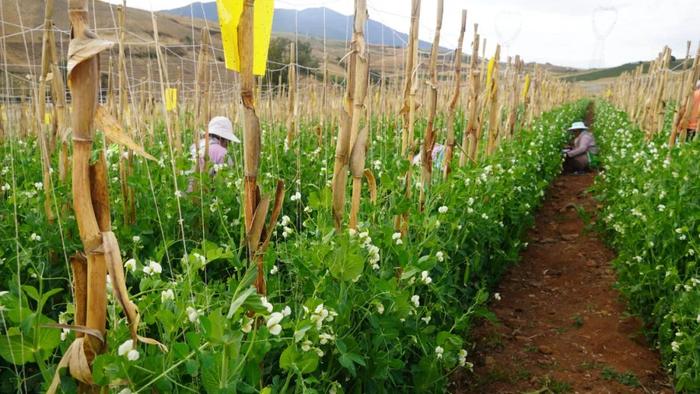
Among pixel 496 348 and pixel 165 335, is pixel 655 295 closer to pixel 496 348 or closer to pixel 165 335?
pixel 496 348

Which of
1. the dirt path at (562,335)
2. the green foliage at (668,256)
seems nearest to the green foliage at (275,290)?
the dirt path at (562,335)

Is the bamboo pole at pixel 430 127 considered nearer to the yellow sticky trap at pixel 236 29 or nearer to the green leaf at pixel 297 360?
the yellow sticky trap at pixel 236 29

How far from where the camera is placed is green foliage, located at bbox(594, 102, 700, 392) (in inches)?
105

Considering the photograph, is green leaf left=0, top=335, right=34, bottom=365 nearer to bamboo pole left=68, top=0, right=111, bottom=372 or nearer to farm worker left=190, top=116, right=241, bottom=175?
bamboo pole left=68, top=0, right=111, bottom=372

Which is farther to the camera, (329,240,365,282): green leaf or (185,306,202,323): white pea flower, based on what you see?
(329,240,365,282): green leaf

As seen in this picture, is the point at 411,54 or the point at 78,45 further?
the point at 411,54

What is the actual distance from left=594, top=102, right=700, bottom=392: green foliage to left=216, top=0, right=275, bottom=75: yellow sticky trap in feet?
7.51

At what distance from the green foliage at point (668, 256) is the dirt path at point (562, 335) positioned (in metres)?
0.18

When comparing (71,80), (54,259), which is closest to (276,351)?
(71,80)

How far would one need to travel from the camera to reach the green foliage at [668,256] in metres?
2.66

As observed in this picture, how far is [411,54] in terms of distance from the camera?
2.77 meters

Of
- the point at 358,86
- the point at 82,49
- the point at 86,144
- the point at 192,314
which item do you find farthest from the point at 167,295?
the point at 358,86

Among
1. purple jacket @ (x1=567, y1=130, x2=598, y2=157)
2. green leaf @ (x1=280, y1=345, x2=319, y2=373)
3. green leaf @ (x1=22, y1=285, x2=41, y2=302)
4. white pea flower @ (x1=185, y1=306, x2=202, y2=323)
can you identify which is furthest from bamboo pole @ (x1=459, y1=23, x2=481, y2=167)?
purple jacket @ (x1=567, y1=130, x2=598, y2=157)

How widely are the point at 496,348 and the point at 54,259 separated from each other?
2502mm
